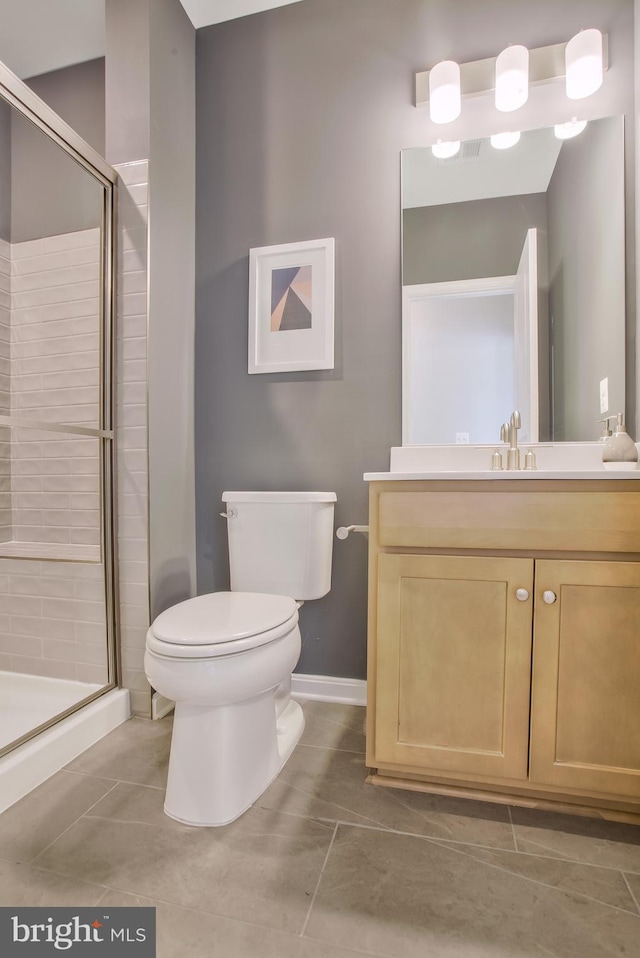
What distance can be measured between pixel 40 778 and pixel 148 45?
230 centimetres

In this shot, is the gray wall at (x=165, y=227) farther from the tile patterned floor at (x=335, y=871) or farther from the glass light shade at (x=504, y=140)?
the glass light shade at (x=504, y=140)

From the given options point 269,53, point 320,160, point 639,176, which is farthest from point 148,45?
point 639,176

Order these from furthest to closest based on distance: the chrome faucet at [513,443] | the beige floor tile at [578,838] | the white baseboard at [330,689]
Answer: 1. the white baseboard at [330,689]
2. the chrome faucet at [513,443]
3. the beige floor tile at [578,838]

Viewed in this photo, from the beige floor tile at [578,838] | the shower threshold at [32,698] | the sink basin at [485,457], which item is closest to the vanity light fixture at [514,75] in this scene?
the sink basin at [485,457]

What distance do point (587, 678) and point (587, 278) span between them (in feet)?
4.06

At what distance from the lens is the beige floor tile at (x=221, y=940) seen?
834 millimetres

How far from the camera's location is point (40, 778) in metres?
1.30

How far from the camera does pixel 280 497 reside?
5.38 feet

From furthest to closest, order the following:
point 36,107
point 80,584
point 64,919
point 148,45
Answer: point 80,584 → point 148,45 → point 36,107 → point 64,919

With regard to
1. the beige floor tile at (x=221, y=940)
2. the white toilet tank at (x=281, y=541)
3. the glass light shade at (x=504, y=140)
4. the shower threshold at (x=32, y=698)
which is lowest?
the beige floor tile at (x=221, y=940)

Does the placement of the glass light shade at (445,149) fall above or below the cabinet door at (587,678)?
above

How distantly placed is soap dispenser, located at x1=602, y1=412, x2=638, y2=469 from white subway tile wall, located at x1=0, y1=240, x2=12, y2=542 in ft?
6.63

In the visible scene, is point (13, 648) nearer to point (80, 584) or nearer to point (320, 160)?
point (80, 584)

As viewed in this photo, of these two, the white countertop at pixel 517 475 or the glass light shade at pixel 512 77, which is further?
the glass light shade at pixel 512 77
